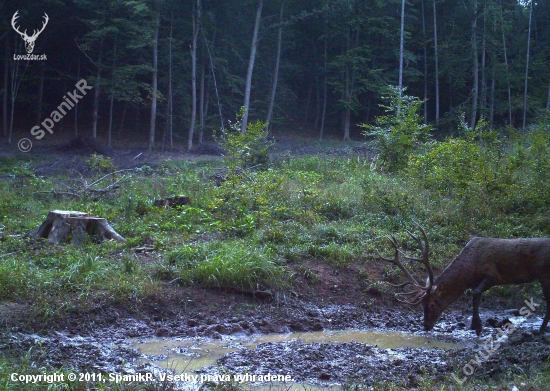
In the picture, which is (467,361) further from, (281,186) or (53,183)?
(53,183)

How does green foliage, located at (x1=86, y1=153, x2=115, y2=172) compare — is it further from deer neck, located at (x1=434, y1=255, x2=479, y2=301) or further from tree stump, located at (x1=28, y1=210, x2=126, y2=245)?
deer neck, located at (x1=434, y1=255, x2=479, y2=301)

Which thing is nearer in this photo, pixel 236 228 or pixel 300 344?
pixel 300 344

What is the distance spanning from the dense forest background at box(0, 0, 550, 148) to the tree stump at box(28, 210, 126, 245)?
15.8m

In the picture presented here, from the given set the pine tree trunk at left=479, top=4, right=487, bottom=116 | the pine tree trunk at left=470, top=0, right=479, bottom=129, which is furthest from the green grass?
the pine tree trunk at left=479, top=4, right=487, bottom=116

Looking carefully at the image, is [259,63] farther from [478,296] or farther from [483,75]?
[478,296]

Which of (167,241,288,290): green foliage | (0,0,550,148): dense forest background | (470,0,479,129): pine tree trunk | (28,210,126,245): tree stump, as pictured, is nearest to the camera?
(167,241,288,290): green foliage

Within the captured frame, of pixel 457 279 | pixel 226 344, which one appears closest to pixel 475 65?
pixel 457 279

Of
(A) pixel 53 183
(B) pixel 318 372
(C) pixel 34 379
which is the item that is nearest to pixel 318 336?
(B) pixel 318 372

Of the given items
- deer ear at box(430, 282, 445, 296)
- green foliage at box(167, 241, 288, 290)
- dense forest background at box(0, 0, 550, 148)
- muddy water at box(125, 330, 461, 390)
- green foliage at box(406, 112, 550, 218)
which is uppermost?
dense forest background at box(0, 0, 550, 148)

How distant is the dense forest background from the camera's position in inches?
1073

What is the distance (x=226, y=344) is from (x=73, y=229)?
4.25 m

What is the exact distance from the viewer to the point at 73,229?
10297 mm

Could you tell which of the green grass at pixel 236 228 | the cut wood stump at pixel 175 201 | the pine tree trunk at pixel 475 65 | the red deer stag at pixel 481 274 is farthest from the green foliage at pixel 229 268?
the pine tree trunk at pixel 475 65

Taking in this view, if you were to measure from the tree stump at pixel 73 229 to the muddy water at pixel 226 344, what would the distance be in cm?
353
